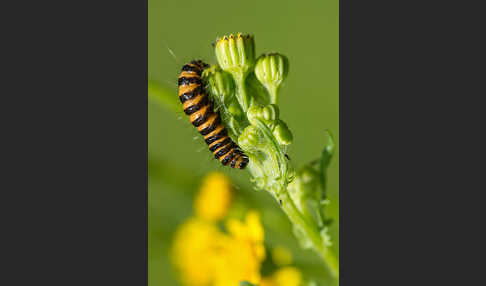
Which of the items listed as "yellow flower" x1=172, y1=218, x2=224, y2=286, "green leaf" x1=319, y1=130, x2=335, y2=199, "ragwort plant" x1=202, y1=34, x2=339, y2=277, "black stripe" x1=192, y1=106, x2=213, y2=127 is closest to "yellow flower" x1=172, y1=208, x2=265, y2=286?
"yellow flower" x1=172, y1=218, x2=224, y2=286

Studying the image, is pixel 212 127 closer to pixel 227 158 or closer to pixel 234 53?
pixel 227 158

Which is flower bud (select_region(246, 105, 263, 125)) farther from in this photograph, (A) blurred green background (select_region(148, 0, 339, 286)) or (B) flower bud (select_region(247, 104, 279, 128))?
(A) blurred green background (select_region(148, 0, 339, 286))

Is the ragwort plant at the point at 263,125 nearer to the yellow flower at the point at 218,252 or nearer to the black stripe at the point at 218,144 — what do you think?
the black stripe at the point at 218,144

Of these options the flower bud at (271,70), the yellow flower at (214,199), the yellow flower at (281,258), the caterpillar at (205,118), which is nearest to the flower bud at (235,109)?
the caterpillar at (205,118)

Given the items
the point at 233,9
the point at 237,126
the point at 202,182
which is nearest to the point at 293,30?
the point at 233,9

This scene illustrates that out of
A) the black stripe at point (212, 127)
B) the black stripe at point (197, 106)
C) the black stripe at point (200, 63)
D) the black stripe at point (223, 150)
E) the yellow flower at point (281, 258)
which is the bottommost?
the yellow flower at point (281, 258)

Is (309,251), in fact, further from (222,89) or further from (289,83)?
(289,83)
